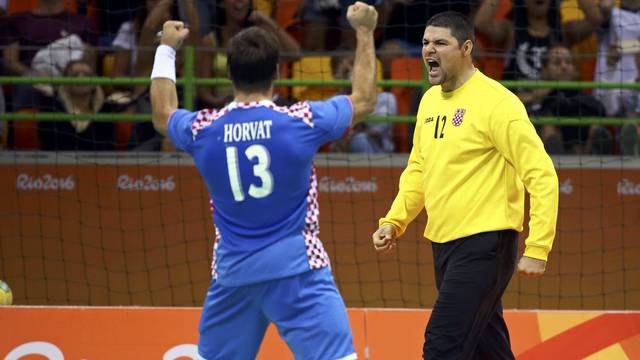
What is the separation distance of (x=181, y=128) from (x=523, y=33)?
648 centimetres

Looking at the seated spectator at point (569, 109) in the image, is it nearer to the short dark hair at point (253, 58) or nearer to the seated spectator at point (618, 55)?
the seated spectator at point (618, 55)

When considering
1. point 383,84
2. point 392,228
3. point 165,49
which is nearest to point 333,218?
point 383,84

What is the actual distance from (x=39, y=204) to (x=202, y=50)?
1933mm

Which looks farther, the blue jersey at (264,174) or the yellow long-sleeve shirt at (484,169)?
the yellow long-sleeve shirt at (484,169)

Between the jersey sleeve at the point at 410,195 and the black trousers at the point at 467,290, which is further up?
the jersey sleeve at the point at 410,195

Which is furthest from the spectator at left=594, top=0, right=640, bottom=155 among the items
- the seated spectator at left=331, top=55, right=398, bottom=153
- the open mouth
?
the open mouth

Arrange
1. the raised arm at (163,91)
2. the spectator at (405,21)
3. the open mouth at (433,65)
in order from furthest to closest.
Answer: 1. the spectator at (405,21)
2. the open mouth at (433,65)
3. the raised arm at (163,91)

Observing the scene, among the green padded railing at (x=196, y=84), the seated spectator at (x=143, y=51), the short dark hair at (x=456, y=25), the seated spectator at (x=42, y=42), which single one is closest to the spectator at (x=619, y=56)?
the green padded railing at (x=196, y=84)

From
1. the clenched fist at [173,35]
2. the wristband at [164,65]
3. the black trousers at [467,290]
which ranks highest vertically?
the clenched fist at [173,35]

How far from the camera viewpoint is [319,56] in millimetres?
10648

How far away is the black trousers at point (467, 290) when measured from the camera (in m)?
5.63

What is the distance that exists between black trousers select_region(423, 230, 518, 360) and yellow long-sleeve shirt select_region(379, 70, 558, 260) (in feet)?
0.23

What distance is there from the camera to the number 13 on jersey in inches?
185

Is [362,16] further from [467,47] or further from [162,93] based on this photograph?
[467,47]
